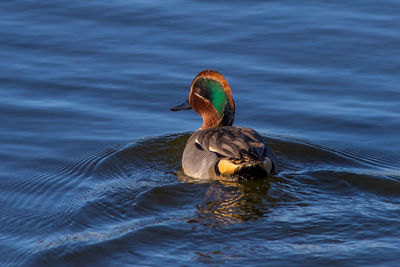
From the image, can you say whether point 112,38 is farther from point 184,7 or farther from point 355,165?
point 355,165

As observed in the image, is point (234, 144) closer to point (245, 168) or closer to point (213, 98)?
point (245, 168)

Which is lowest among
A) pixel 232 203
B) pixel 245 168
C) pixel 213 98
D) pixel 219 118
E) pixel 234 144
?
pixel 232 203

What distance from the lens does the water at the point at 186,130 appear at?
7.74m

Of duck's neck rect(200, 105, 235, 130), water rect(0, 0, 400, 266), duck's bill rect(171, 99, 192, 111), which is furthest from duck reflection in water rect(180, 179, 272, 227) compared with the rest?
duck's bill rect(171, 99, 192, 111)

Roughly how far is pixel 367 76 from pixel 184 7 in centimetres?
483

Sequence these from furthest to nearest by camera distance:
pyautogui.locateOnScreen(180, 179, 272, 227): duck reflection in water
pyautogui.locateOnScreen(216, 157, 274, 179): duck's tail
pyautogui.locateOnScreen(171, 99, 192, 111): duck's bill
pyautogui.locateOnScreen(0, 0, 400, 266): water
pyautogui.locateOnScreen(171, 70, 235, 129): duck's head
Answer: pyautogui.locateOnScreen(171, 99, 192, 111): duck's bill
pyautogui.locateOnScreen(171, 70, 235, 129): duck's head
pyautogui.locateOnScreen(216, 157, 274, 179): duck's tail
pyautogui.locateOnScreen(180, 179, 272, 227): duck reflection in water
pyautogui.locateOnScreen(0, 0, 400, 266): water

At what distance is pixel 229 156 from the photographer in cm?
940

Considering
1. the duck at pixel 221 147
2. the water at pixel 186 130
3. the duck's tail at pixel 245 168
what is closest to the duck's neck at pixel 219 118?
the duck at pixel 221 147

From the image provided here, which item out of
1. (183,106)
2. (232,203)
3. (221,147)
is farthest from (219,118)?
(232,203)

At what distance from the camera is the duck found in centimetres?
930

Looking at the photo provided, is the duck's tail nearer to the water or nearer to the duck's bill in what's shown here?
the water

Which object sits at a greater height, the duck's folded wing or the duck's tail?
the duck's folded wing

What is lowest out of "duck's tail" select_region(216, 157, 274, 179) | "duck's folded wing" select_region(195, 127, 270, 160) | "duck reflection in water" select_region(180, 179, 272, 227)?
"duck reflection in water" select_region(180, 179, 272, 227)

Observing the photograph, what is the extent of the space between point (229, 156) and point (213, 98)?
1.77m
